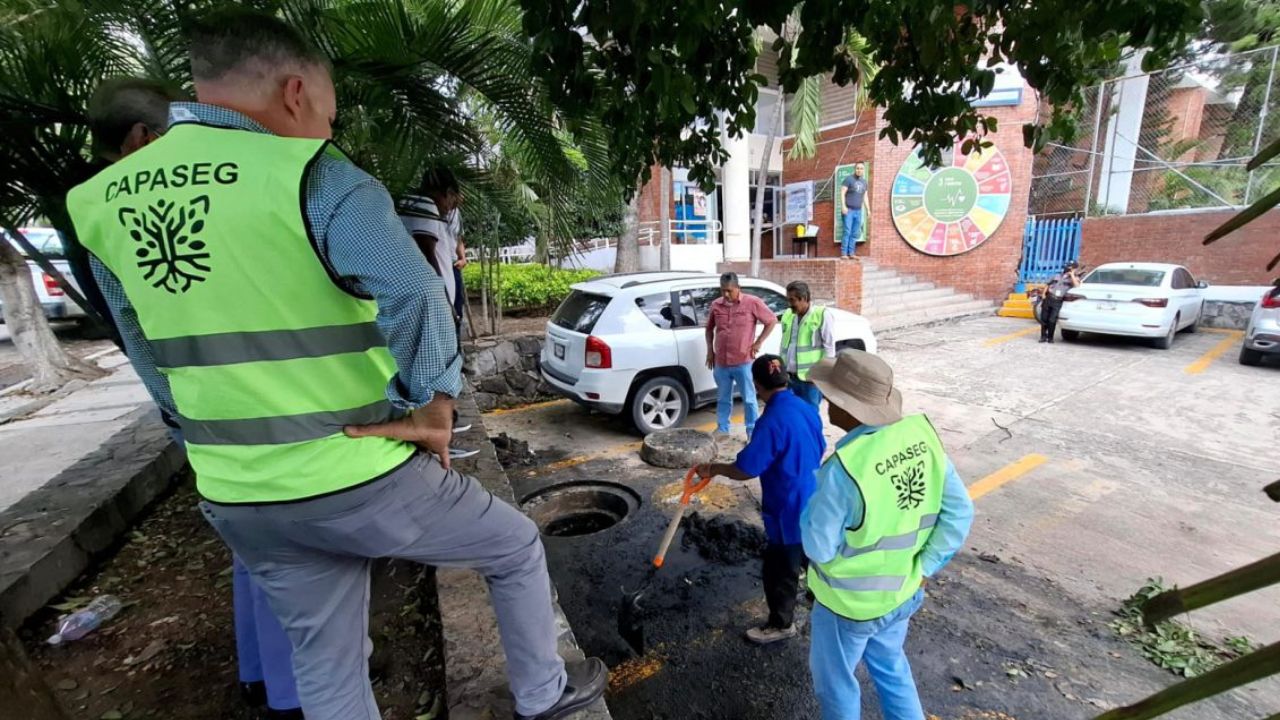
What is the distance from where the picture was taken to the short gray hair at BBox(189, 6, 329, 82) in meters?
1.42

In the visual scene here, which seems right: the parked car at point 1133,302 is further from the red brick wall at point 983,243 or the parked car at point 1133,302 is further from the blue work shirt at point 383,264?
the blue work shirt at point 383,264

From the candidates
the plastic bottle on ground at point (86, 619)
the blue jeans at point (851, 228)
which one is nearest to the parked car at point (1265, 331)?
the blue jeans at point (851, 228)

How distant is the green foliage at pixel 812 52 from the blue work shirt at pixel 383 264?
1.09 m

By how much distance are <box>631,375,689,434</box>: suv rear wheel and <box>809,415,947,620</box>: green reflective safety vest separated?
13.4 ft

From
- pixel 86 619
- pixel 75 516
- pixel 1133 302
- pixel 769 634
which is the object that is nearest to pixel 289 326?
pixel 86 619

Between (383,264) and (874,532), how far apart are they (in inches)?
69.4

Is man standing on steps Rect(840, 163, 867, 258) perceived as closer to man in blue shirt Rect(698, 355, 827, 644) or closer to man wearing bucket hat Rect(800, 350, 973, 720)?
man in blue shirt Rect(698, 355, 827, 644)

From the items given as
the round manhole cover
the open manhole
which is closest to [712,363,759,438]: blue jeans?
the round manhole cover

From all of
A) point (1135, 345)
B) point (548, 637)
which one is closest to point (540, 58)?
point (548, 637)

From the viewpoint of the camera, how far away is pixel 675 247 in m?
15.3

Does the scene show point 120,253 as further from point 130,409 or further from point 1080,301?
point 1080,301

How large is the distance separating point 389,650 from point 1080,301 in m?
11.5

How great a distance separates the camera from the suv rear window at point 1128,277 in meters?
9.73

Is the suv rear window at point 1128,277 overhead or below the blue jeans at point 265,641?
overhead
